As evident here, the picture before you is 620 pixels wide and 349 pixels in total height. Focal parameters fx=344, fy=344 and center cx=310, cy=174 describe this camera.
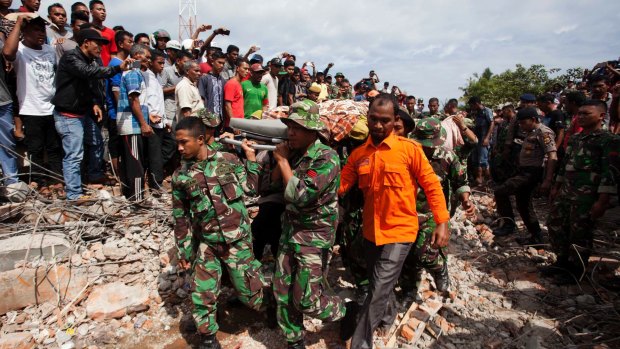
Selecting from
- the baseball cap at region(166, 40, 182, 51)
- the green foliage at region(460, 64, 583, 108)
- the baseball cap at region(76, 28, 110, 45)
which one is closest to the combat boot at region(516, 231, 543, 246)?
the baseball cap at region(76, 28, 110, 45)

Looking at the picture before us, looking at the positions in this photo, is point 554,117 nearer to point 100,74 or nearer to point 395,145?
point 395,145

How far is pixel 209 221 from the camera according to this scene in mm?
3004

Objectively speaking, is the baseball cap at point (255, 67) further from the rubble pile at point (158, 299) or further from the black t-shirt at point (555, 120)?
the black t-shirt at point (555, 120)

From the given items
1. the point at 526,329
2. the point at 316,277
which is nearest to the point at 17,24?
the point at 316,277

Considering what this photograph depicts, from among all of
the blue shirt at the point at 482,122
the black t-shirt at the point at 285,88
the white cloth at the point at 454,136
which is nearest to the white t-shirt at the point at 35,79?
the black t-shirt at the point at 285,88

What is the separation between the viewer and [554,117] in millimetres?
6801

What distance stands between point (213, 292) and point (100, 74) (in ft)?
10.7

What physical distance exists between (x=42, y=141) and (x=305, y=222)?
430 centimetres

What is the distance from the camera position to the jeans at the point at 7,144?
4.35 m

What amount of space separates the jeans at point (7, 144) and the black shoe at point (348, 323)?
14.4 feet

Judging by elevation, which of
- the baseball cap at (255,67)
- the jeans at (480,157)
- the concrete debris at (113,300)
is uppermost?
the baseball cap at (255,67)

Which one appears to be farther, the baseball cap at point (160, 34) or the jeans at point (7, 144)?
the baseball cap at point (160, 34)

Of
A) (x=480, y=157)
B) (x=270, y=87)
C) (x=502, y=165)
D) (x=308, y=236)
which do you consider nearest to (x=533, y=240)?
(x=502, y=165)

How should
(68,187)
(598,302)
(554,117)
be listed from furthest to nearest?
(554,117) → (68,187) → (598,302)
